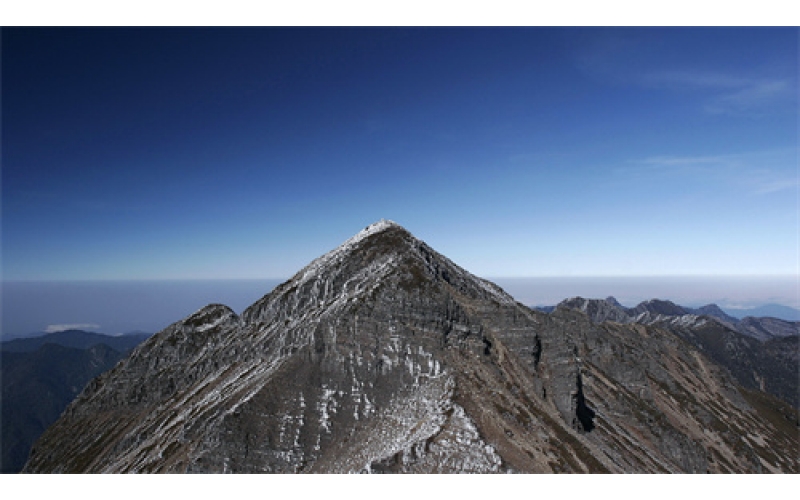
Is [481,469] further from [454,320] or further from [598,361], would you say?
[598,361]

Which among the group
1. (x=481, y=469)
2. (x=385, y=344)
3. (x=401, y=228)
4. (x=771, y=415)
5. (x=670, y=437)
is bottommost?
(x=771, y=415)

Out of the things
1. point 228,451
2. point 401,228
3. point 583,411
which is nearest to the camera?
point 228,451

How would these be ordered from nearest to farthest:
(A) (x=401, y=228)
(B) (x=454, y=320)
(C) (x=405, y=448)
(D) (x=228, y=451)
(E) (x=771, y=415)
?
(C) (x=405, y=448) → (D) (x=228, y=451) → (B) (x=454, y=320) → (A) (x=401, y=228) → (E) (x=771, y=415)

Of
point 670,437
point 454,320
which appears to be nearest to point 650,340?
point 670,437

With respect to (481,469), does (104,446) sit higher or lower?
lower

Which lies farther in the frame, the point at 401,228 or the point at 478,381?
the point at 401,228

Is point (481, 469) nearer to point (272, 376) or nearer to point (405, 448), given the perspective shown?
point (405, 448)

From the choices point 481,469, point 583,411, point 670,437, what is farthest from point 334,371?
point 670,437
